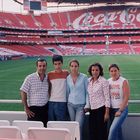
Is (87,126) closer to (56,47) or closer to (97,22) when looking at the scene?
(56,47)

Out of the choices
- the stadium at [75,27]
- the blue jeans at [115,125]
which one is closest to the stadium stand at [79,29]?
the stadium at [75,27]

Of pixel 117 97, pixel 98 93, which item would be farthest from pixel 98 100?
pixel 117 97

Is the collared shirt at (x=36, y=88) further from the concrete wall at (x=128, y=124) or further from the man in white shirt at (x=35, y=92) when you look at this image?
the concrete wall at (x=128, y=124)

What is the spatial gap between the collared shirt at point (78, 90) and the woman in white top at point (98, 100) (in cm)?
9

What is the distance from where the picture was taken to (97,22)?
52.6 meters

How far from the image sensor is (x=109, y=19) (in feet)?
173

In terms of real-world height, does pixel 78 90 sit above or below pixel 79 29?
below

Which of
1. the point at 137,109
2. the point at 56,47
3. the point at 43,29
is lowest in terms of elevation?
the point at 137,109

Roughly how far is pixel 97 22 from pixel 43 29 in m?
Result: 8.82

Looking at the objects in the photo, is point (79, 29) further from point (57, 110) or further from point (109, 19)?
point (57, 110)

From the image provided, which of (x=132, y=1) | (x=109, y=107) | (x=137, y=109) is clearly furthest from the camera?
(x=132, y=1)

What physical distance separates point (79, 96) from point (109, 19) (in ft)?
162

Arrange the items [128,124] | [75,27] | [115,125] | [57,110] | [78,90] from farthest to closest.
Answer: [75,27]
[128,124]
[57,110]
[78,90]
[115,125]

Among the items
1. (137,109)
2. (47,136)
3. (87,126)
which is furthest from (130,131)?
(137,109)
